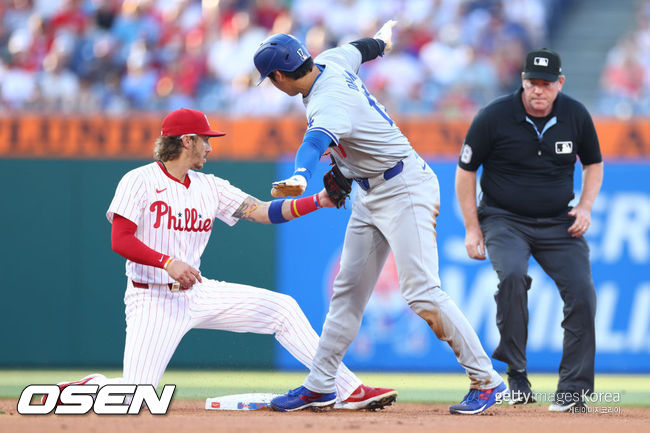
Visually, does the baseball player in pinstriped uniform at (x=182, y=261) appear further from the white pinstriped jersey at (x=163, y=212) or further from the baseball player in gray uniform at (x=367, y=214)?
the baseball player in gray uniform at (x=367, y=214)

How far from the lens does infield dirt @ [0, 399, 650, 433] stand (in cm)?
480

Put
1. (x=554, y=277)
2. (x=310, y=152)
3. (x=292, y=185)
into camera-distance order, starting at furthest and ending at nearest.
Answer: (x=554, y=277) < (x=310, y=152) < (x=292, y=185)

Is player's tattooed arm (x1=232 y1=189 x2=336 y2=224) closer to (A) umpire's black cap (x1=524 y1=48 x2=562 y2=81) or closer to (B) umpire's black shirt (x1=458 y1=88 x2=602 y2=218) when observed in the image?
(B) umpire's black shirt (x1=458 y1=88 x2=602 y2=218)

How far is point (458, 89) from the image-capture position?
11156 mm

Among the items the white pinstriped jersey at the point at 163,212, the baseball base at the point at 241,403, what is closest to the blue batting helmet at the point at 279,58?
the white pinstriped jersey at the point at 163,212

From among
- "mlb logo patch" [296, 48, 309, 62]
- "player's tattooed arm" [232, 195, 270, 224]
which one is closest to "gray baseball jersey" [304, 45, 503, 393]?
"mlb logo patch" [296, 48, 309, 62]

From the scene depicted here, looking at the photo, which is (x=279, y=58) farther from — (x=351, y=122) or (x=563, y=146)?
(x=563, y=146)

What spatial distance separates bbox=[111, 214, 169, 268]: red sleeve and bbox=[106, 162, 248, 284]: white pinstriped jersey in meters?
0.05

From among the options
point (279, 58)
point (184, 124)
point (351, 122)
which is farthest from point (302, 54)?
point (184, 124)

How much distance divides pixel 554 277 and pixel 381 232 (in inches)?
54.2

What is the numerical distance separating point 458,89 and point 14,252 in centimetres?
514

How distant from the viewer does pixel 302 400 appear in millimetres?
5973

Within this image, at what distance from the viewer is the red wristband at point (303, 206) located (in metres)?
6.05

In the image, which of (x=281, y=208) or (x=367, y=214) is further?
(x=281, y=208)
